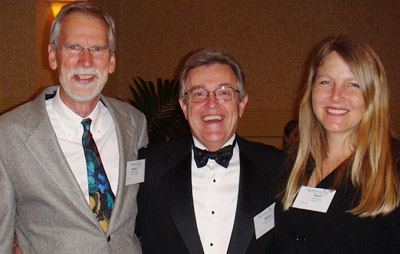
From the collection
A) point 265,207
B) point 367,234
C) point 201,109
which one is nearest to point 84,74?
point 201,109

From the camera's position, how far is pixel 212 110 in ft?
7.09

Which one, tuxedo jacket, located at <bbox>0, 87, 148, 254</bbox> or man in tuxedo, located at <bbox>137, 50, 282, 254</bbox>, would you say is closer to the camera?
tuxedo jacket, located at <bbox>0, 87, 148, 254</bbox>

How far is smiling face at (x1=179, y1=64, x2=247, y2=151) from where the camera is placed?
7.09 ft

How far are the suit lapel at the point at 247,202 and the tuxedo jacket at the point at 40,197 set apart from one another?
26.2 inches

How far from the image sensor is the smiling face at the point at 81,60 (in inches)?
79.6

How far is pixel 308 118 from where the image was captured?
2.17 meters

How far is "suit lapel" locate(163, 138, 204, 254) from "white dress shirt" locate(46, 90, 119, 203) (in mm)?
308

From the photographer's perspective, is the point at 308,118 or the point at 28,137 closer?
the point at 28,137

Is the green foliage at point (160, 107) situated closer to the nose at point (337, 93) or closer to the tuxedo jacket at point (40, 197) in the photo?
the tuxedo jacket at point (40, 197)

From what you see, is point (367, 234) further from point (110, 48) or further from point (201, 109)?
point (110, 48)

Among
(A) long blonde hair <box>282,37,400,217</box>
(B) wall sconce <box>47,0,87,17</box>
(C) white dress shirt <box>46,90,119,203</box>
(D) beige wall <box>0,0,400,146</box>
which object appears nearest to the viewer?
(A) long blonde hair <box>282,37,400,217</box>

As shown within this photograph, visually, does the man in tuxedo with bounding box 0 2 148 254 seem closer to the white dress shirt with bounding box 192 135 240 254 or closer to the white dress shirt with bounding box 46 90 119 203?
the white dress shirt with bounding box 46 90 119 203

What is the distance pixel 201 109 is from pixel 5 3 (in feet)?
10.0

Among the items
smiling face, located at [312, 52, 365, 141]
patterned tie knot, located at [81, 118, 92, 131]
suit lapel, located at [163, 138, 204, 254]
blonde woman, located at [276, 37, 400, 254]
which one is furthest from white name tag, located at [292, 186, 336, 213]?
patterned tie knot, located at [81, 118, 92, 131]
